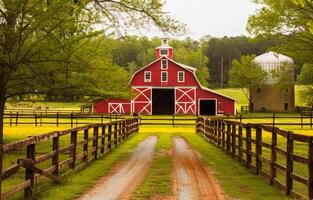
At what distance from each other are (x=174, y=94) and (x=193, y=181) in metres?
55.2

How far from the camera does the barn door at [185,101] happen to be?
65562 millimetres

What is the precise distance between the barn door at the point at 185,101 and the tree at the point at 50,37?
45370 mm

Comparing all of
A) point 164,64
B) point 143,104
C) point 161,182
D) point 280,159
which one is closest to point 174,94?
point 164,64

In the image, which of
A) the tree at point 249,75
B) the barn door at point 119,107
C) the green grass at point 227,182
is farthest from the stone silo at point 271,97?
the green grass at point 227,182

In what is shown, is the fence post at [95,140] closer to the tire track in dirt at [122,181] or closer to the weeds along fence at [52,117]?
the tire track in dirt at [122,181]

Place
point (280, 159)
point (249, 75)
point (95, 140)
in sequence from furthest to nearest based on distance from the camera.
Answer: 1. point (249, 75)
2. point (280, 159)
3. point (95, 140)

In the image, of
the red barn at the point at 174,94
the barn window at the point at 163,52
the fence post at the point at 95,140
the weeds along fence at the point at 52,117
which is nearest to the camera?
the fence post at the point at 95,140

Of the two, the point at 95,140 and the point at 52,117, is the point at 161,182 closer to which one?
the point at 95,140

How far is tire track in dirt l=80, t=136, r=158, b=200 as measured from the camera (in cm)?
977

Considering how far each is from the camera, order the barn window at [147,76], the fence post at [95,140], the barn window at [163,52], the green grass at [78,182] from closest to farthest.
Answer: the green grass at [78,182]
the fence post at [95,140]
the barn window at [147,76]
the barn window at [163,52]

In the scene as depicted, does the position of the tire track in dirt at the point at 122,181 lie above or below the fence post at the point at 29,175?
below

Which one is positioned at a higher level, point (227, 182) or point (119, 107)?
point (119, 107)

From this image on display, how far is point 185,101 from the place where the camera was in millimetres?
65750

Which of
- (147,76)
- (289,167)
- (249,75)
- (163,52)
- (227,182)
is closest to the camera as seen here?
(289,167)
